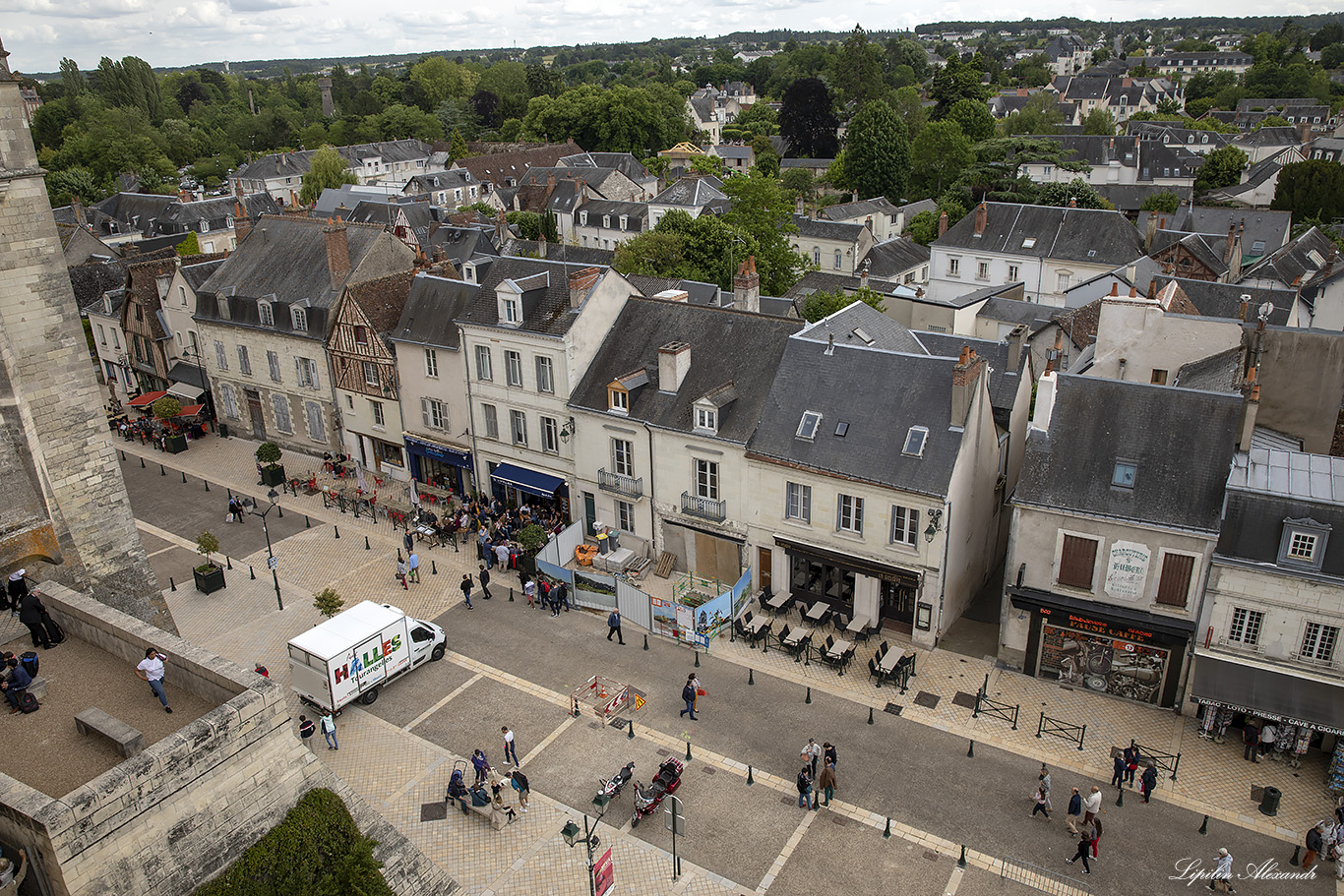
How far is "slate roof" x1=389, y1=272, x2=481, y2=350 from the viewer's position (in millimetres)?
32781

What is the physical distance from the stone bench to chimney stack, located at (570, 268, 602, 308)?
751 inches

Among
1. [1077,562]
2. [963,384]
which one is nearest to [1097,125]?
[963,384]

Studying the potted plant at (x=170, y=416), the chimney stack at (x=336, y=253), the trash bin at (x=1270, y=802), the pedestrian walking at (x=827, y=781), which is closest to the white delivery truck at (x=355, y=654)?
the pedestrian walking at (x=827, y=781)

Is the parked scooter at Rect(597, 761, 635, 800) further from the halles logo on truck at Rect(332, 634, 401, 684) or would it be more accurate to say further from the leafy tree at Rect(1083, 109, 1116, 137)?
the leafy tree at Rect(1083, 109, 1116, 137)

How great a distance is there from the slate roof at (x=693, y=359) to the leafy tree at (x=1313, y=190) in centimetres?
7018

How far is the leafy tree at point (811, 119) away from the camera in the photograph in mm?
116125

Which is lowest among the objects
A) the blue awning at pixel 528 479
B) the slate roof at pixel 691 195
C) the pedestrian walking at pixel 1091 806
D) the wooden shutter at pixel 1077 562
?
the pedestrian walking at pixel 1091 806

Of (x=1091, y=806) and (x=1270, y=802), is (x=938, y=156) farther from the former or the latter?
(x=1091, y=806)

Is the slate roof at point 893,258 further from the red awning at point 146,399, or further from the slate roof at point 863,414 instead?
the red awning at point 146,399

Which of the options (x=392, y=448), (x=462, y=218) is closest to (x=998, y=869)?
(x=392, y=448)

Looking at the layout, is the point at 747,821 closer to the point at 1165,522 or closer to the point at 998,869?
the point at 998,869

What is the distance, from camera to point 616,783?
63.3 feet

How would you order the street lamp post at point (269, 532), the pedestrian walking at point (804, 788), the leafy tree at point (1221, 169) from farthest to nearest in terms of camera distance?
1. the leafy tree at point (1221, 169)
2. the street lamp post at point (269, 532)
3. the pedestrian walking at point (804, 788)

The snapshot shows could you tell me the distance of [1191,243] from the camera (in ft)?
166
